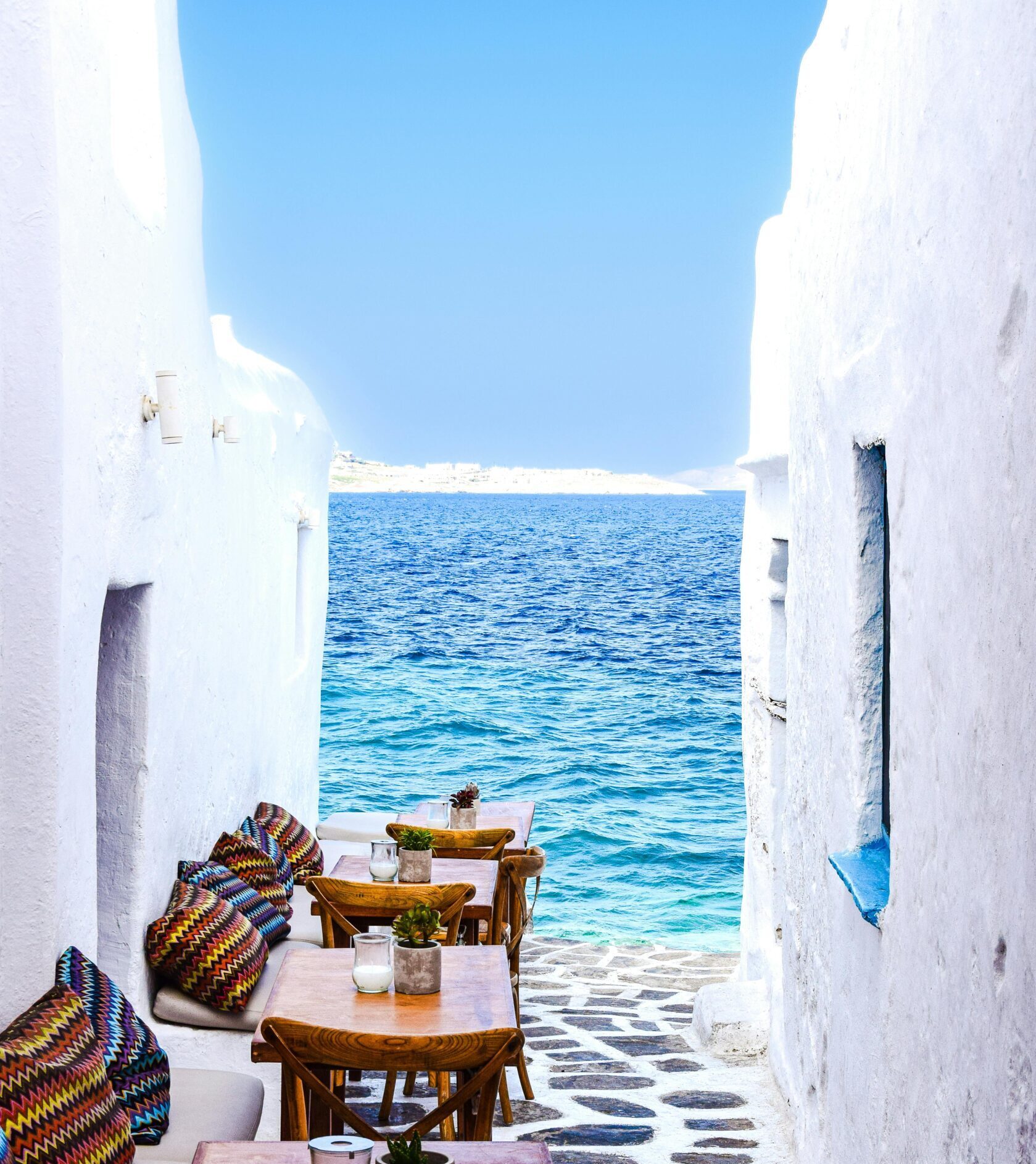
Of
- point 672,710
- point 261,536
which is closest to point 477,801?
point 261,536

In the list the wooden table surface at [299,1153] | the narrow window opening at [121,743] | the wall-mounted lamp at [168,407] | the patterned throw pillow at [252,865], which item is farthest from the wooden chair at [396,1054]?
the patterned throw pillow at [252,865]

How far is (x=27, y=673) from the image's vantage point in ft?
12.6

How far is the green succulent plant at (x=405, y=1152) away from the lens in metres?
2.60

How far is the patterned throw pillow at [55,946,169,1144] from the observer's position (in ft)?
12.8

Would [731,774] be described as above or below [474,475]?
below

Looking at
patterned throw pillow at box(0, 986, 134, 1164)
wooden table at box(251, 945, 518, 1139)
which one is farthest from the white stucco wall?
wooden table at box(251, 945, 518, 1139)

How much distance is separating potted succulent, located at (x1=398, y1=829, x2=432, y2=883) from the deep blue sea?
6880 mm

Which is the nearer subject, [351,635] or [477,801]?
[477,801]

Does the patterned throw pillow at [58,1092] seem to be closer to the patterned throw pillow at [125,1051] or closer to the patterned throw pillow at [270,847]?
the patterned throw pillow at [125,1051]

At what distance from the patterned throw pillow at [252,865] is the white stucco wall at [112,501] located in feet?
0.30

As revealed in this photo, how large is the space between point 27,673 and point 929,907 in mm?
2435

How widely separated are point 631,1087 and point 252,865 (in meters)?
1.99

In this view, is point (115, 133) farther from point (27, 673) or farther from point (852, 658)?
point (852, 658)

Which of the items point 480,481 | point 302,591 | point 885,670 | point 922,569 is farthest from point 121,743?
point 480,481
